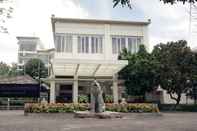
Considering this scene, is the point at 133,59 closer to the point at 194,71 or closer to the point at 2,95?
the point at 194,71

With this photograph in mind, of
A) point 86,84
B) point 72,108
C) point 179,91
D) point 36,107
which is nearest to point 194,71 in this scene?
point 179,91

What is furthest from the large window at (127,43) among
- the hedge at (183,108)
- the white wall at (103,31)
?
the hedge at (183,108)

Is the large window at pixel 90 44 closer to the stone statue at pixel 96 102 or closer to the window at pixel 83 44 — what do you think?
the window at pixel 83 44

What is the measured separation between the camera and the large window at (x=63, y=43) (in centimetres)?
3644

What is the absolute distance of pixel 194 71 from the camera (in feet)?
108

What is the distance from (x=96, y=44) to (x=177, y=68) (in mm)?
9141

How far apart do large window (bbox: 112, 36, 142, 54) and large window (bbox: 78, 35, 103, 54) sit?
161 cm

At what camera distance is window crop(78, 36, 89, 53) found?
3692 centimetres

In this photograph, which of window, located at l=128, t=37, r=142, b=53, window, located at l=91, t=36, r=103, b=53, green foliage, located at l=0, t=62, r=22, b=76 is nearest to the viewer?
window, located at l=91, t=36, r=103, b=53

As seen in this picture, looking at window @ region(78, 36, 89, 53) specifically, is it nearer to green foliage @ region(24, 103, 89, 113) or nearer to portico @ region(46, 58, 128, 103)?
portico @ region(46, 58, 128, 103)

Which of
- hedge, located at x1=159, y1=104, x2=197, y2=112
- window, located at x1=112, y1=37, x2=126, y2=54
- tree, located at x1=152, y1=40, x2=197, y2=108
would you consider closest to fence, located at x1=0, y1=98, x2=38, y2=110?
window, located at x1=112, y1=37, x2=126, y2=54

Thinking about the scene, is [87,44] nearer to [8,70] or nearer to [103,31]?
[103,31]

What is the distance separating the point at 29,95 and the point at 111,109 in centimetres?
1670

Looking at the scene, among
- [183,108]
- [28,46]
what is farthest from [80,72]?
[28,46]
